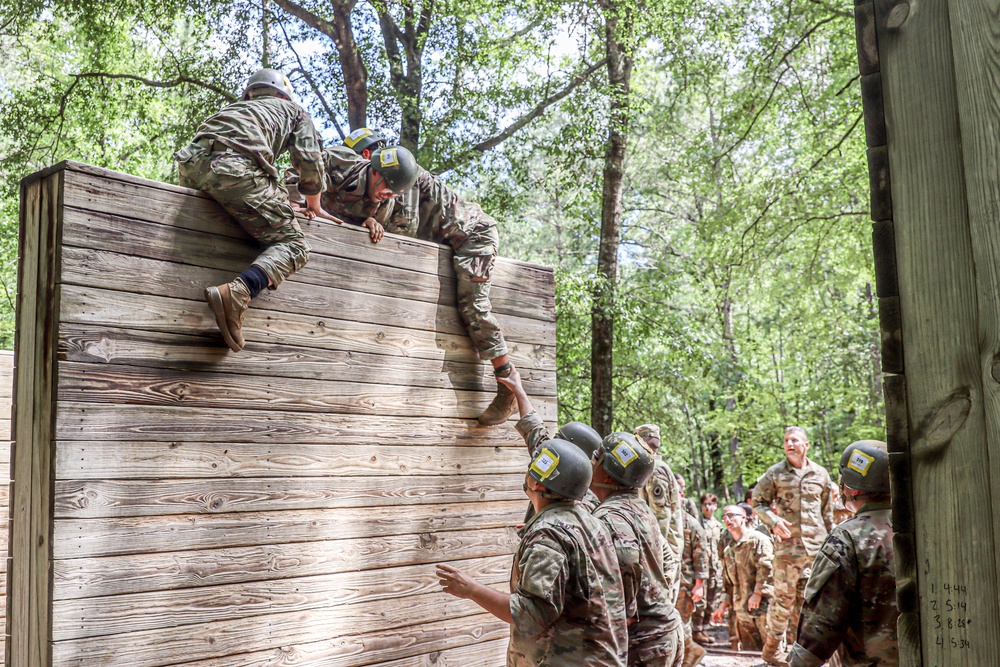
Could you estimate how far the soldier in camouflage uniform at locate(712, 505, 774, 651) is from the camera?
10.7m

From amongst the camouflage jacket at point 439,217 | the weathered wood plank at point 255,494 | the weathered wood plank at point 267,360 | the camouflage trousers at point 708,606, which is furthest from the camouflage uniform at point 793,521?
the camouflage jacket at point 439,217

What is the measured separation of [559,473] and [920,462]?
2282 millimetres

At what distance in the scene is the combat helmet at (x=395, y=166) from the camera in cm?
548

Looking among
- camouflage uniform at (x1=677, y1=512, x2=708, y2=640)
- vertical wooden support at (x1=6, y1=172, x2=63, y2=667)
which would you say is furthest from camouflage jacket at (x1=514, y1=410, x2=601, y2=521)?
camouflage uniform at (x1=677, y1=512, x2=708, y2=640)

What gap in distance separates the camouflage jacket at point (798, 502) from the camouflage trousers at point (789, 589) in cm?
8

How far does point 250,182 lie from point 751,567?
29.0 feet

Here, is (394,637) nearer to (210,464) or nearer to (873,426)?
(210,464)

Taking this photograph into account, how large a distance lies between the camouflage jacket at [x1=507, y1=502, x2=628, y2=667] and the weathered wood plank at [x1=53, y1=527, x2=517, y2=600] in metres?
1.46

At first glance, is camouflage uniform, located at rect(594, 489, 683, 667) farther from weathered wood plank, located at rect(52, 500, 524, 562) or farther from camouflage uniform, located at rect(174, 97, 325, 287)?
camouflage uniform, located at rect(174, 97, 325, 287)

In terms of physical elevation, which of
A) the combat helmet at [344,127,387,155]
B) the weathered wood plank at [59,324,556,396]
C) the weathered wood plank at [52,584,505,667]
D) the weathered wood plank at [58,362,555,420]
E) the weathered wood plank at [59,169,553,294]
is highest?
the combat helmet at [344,127,387,155]

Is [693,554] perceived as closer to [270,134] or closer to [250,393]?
[250,393]

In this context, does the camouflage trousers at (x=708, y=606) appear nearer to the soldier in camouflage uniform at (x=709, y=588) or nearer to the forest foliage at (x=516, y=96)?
the soldier in camouflage uniform at (x=709, y=588)

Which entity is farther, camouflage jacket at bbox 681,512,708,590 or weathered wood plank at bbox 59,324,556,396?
camouflage jacket at bbox 681,512,708,590

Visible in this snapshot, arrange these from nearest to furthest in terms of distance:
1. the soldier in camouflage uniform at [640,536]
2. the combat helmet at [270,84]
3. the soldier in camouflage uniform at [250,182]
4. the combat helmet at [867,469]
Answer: the combat helmet at [867,469], the soldier in camouflage uniform at [250,182], the soldier in camouflage uniform at [640,536], the combat helmet at [270,84]
